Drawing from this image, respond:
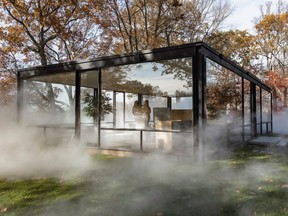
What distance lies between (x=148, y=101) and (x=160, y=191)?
6.97 metres

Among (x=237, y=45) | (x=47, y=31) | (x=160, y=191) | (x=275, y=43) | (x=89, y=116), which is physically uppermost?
(x=275, y=43)

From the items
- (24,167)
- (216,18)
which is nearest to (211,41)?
(216,18)

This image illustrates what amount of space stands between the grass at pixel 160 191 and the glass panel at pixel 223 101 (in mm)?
2328

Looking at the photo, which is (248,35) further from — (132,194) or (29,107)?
(132,194)

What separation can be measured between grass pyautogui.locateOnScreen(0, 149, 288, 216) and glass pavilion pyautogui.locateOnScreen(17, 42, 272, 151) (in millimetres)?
1148

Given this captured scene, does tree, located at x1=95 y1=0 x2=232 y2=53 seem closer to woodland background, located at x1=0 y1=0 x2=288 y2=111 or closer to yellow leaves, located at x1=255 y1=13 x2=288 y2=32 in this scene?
woodland background, located at x1=0 y1=0 x2=288 y2=111

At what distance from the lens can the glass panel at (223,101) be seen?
8062 mm

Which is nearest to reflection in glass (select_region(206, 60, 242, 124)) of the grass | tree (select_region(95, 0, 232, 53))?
the grass

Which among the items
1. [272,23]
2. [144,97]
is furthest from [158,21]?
[272,23]

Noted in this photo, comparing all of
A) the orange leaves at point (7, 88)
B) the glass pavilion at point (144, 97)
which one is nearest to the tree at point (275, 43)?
the glass pavilion at point (144, 97)

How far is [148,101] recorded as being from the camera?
11016 millimetres

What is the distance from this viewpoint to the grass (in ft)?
11.4

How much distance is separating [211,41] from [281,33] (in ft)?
26.2

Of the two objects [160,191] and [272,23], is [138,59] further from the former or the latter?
[272,23]
